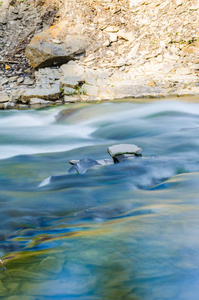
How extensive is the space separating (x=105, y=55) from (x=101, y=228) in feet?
32.6

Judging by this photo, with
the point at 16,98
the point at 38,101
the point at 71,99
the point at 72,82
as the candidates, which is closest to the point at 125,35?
the point at 72,82

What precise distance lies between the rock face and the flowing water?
23.3ft

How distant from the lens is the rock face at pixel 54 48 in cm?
1102

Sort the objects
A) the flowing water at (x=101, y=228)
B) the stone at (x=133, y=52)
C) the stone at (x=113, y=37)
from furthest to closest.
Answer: the stone at (x=113, y=37) < the stone at (x=133, y=52) < the flowing water at (x=101, y=228)

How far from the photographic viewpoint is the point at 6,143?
6.04m

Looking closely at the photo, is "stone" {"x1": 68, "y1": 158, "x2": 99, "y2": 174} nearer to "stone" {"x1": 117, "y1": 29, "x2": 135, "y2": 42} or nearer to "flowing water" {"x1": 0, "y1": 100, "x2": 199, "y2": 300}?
"flowing water" {"x1": 0, "y1": 100, "x2": 199, "y2": 300}

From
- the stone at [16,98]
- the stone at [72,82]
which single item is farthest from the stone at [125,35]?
the stone at [16,98]

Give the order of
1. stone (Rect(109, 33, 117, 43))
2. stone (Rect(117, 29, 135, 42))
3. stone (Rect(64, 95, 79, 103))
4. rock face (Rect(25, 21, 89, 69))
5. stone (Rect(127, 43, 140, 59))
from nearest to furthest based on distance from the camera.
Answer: stone (Rect(64, 95, 79, 103)) < stone (Rect(127, 43, 140, 59)) < rock face (Rect(25, 21, 89, 69)) < stone (Rect(117, 29, 135, 42)) < stone (Rect(109, 33, 117, 43))

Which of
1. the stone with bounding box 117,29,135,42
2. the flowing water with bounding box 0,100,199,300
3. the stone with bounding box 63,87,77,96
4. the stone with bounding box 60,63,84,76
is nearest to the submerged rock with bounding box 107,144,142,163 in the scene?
the flowing water with bounding box 0,100,199,300

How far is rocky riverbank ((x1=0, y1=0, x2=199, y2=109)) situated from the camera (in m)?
9.83

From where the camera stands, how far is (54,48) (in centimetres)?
1102

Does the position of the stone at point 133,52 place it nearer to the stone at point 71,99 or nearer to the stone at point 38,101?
the stone at point 71,99

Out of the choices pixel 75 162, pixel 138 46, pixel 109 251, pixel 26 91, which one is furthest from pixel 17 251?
pixel 138 46

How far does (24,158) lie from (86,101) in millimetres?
5518
